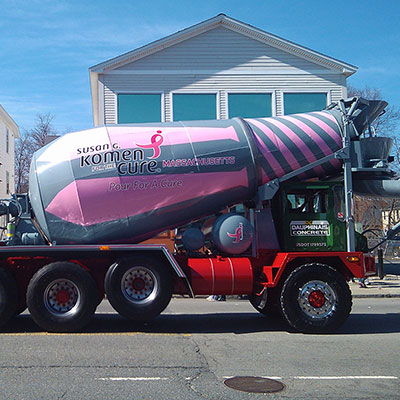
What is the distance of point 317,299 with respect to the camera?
8805 mm

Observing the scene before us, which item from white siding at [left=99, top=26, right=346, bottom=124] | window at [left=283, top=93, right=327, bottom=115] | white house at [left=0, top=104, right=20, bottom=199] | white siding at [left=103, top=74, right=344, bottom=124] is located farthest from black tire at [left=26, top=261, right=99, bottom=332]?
white house at [left=0, top=104, right=20, bottom=199]

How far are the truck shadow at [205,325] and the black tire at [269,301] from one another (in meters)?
0.16

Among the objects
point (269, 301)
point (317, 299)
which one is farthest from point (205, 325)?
point (317, 299)

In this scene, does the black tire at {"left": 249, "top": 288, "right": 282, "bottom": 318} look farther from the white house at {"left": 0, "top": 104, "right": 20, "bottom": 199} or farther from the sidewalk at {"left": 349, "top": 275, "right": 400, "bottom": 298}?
the white house at {"left": 0, "top": 104, "right": 20, "bottom": 199}

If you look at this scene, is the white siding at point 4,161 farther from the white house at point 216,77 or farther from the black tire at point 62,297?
the black tire at point 62,297

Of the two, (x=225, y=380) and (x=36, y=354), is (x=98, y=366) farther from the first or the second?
(x=225, y=380)

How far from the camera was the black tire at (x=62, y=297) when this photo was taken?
8320 millimetres

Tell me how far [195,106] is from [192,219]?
10284 millimetres

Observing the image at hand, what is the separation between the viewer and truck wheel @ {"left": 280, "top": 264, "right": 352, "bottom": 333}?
8.69 metres

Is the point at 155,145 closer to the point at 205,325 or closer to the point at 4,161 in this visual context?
the point at 205,325

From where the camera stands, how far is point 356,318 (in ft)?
35.1

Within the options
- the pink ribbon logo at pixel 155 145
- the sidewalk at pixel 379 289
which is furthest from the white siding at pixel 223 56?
the pink ribbon logo at pixel 155 145

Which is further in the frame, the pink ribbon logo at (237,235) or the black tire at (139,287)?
the pink ribbon logo at (237,235)

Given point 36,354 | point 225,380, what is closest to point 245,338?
point 225,380
